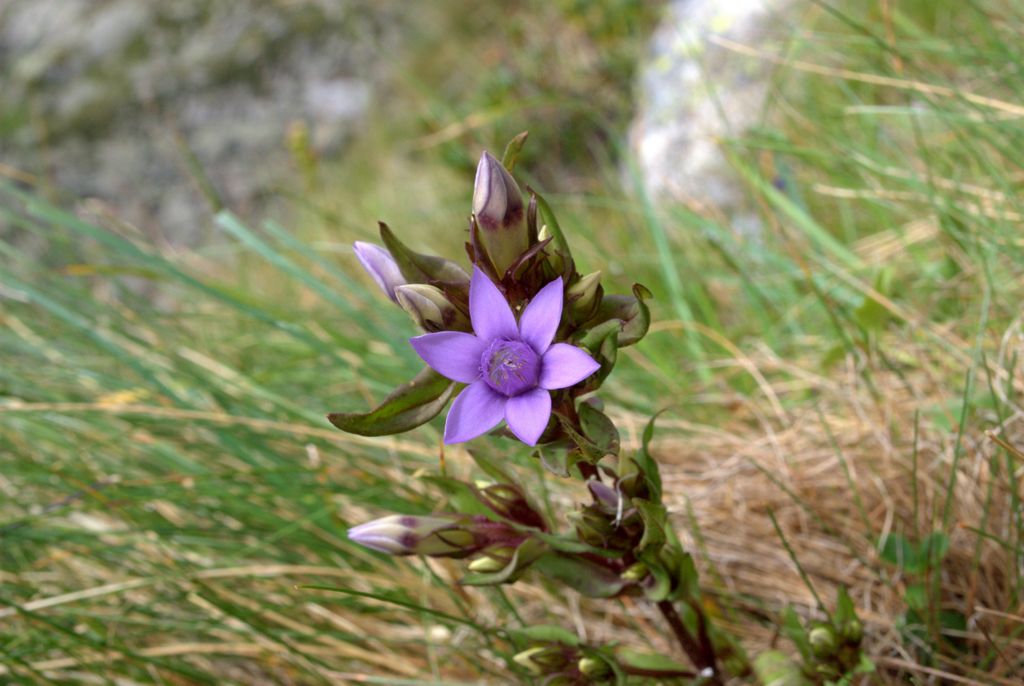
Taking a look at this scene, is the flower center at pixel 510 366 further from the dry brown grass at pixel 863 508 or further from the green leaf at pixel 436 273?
the dry brown grass at pixel 863 508

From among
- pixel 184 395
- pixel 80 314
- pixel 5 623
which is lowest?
pixel 5 623

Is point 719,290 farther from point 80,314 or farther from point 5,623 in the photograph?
point 5,623

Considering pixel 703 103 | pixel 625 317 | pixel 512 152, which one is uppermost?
pixel 703 103

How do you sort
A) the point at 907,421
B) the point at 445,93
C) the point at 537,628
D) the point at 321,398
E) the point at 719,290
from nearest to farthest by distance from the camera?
the point at 537,628 < the point at 907,421 < the point at 321,398 < the point at 719,290 < the point at 445,93

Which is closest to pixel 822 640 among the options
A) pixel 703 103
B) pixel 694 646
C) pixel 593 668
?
pixel 694 646

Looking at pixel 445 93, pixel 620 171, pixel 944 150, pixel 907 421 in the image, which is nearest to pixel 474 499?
pixel 907 421

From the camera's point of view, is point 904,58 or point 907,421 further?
A: point 904,58

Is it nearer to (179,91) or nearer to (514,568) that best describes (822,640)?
(514,568)
